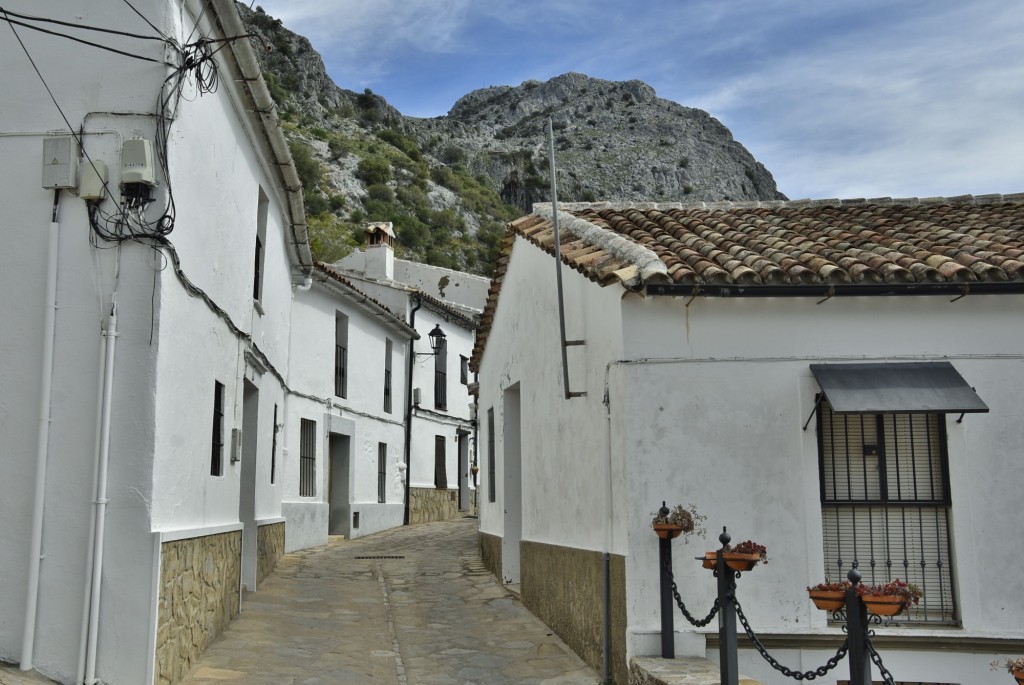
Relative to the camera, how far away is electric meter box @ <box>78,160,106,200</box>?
20.6 feet

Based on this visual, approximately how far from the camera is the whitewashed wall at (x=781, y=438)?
6.79 meters

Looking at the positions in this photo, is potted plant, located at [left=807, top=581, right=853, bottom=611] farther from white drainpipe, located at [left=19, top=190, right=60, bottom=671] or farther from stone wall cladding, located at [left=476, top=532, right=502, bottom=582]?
stone wall cladding, located at [left=476, top=532, right=502, bottom=582]

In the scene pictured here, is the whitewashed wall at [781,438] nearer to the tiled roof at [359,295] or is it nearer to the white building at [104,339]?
the white building at [104,339]

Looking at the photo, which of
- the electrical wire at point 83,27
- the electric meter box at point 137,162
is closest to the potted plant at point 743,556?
the electric meter box at point 137,162

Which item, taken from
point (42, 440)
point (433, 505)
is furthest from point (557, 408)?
point (433, 505)

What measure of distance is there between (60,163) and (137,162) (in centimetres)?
50

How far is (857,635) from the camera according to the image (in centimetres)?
459

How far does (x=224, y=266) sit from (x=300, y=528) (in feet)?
28.4

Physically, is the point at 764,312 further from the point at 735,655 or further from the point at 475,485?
the point at 475,485

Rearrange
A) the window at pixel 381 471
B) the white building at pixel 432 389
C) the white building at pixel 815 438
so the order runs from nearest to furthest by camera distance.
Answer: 1. the white building at pixel 815 438
2. the window at pixel 381 471
3. the white building at pixel 432 389

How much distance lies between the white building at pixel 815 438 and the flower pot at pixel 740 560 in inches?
43.4

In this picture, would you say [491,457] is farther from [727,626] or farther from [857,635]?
[857,635]

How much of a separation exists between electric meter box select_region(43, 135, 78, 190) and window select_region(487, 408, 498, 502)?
839cm

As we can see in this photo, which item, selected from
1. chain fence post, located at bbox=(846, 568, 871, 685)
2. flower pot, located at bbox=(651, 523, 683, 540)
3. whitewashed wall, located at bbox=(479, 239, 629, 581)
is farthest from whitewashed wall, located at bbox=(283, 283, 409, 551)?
chain fence post, located at bbox=(846, 568, 871, 685)
